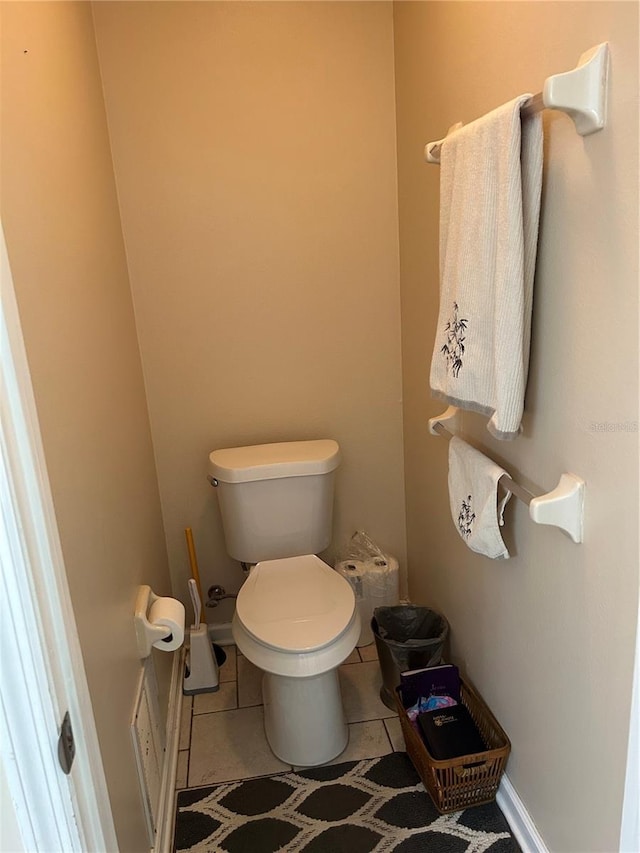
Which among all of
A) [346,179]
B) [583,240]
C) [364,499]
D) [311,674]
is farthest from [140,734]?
[346,179]

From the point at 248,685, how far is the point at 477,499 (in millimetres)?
1213

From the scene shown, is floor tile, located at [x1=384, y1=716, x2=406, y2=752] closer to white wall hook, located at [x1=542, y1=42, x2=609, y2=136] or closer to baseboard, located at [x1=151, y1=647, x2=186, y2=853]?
baseboard, located at [x1=151, y1=647, x2=186, y2=853]

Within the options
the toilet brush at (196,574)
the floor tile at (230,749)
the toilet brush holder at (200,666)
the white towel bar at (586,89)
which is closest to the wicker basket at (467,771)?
the floor tile at (230,749)

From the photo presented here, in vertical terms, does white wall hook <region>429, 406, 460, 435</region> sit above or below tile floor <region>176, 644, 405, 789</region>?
above

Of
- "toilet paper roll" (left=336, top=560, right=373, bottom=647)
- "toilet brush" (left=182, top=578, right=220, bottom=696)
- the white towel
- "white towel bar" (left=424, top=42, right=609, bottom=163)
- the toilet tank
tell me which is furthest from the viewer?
"toilet paper roll" (left=336, top=560, right=373, bottom=647)

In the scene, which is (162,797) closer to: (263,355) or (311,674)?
(311,674)

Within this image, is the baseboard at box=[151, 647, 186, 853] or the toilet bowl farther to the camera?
the toilet bowl

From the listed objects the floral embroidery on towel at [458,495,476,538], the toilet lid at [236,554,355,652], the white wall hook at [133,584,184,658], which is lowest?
the toilet lid at [236,554,355,652]

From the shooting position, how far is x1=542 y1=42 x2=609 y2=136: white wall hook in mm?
931

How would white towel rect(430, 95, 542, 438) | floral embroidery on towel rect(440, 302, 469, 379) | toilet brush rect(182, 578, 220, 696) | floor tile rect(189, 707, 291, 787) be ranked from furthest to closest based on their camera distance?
1. toilet brush rect(182, 578, 220, 696)
2. floor tile rect(189, 707, 291, 787)
3. floral embroidery on towel rect(440, 302, 469, 379)
4. white towel rect(430, 95, 542, 438)

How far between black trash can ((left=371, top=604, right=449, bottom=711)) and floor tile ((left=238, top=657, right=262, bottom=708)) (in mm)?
433

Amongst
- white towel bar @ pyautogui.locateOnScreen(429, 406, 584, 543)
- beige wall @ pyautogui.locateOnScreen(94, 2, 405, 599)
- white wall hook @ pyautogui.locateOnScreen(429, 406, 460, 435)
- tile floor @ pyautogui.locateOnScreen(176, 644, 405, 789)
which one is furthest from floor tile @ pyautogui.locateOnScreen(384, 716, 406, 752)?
white towel bar @ pyautogui.locateOnScreen(429, 406, 584, 543)

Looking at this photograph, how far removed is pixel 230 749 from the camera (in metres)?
1.88

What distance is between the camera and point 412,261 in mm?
2031
